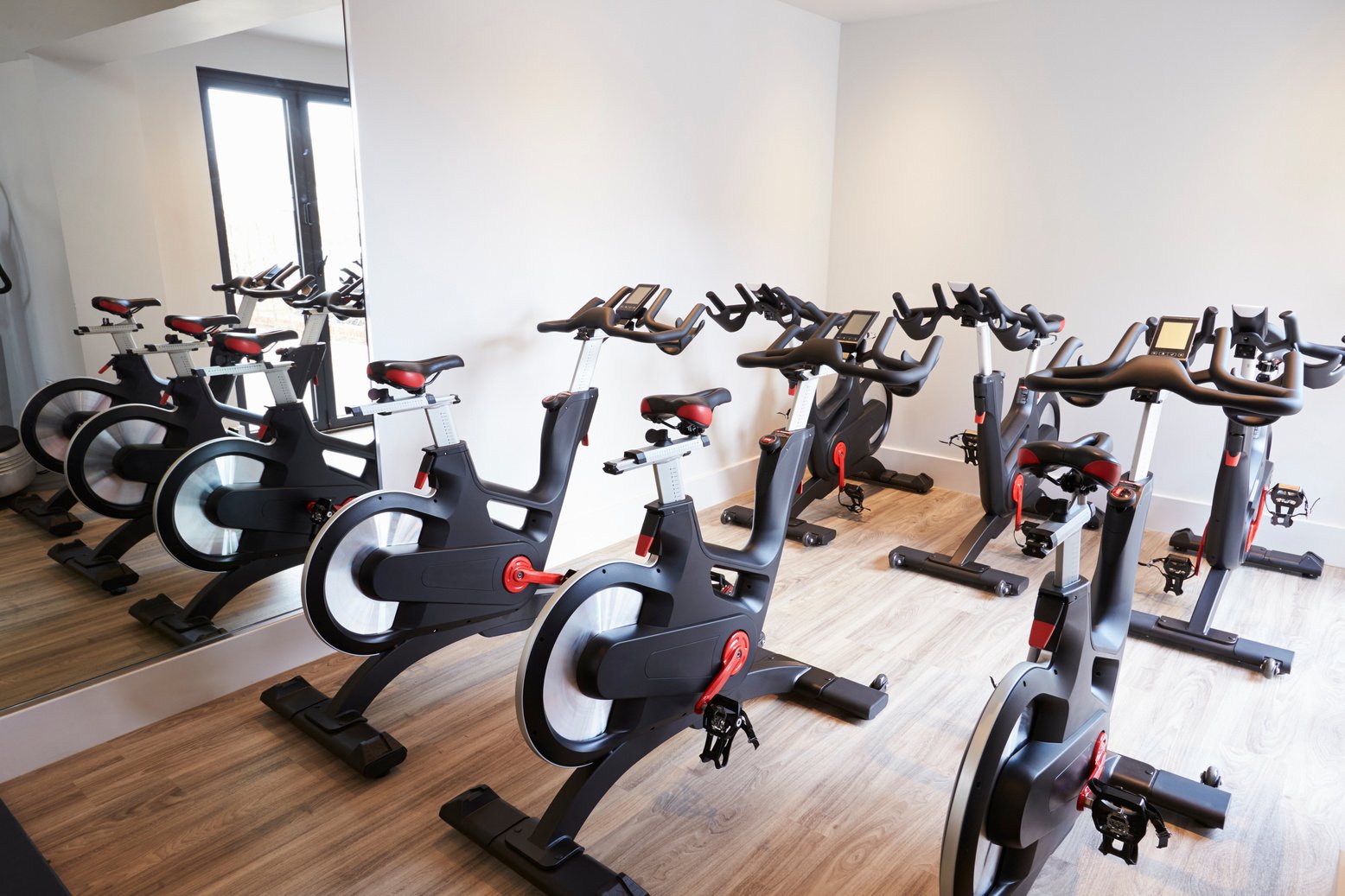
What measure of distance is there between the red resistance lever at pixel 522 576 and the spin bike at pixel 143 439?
1010 millimetres

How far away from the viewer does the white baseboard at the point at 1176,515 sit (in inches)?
155

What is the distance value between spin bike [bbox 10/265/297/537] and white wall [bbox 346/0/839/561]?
0.56 metres

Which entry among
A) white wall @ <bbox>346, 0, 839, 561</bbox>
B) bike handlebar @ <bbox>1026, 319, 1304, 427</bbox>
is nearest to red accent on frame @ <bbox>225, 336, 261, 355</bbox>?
white wall @ <bbox>346, 0, 839, 561</bbox>

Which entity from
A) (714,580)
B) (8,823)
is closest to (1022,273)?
(714,580)

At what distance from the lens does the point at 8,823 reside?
4.58 feet

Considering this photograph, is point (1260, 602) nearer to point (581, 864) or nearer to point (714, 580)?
point (714, 580)

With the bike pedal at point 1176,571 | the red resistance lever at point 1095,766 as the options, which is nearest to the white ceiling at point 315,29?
the red resistance lever at point 1095,766

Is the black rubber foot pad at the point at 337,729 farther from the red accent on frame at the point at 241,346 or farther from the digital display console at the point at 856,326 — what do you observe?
the digital display console at the point at 856,326

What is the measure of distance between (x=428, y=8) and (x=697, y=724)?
2.53 metres

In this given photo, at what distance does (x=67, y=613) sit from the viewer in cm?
264

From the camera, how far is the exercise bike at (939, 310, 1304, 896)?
5.26 feet

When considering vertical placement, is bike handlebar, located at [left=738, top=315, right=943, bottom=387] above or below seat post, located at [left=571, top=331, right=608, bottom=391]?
above

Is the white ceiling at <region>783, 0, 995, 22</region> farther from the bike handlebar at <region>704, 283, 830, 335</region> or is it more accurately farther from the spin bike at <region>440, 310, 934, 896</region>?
the spin bike at <region>440, 310, 934, 896</region>

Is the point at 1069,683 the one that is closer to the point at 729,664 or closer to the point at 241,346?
the point at 729,664
